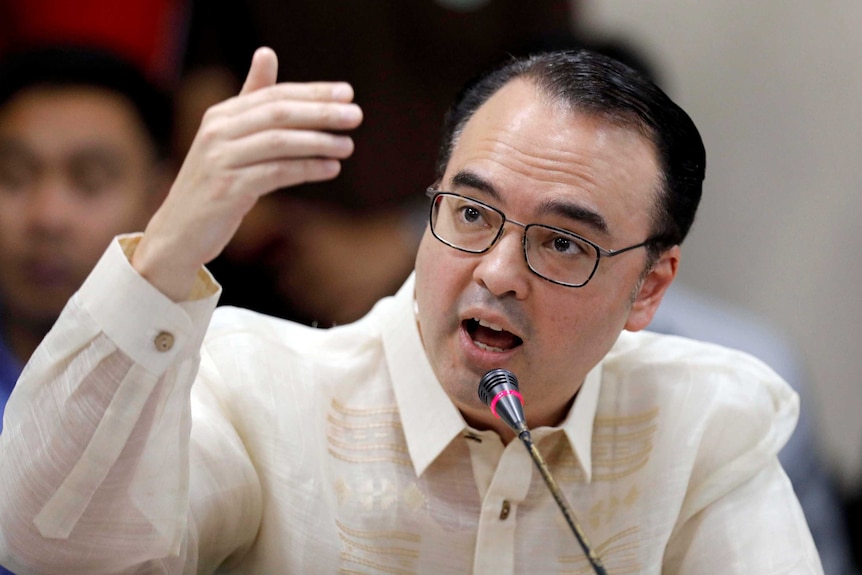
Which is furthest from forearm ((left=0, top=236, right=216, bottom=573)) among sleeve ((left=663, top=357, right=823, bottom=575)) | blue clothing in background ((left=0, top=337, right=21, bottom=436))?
blue clothing in background ((left=0, top=337, right=21, bottom=436))

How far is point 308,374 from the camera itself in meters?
Result: 1.93

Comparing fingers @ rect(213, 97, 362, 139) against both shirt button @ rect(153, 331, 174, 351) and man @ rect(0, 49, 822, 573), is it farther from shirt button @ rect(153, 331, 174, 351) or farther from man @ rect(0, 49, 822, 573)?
shirt button @ rect(153, 331, 174, 351)

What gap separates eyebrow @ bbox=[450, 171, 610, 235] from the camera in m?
1.74

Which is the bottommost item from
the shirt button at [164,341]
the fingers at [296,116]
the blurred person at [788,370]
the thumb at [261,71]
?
the blurred person at [788,370]

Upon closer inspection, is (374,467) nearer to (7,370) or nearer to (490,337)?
(490,337)

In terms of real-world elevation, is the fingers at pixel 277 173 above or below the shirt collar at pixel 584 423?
above

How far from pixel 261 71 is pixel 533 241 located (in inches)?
22.0

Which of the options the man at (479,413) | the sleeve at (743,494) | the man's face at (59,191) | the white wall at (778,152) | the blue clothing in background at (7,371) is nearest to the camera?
the man at (479,413)

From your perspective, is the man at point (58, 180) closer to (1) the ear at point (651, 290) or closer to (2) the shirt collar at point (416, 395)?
(2) the shirt collar at point (416, 395)

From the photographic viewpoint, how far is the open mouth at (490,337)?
1740 mm

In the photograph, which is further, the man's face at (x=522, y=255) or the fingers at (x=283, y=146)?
the man's face at (x=522, y=255)

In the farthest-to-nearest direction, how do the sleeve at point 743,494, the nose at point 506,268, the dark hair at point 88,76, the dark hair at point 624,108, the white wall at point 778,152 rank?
1. the white wall at point 778,152
2. the dark hair at point 88,76
3. the sleeve at point 743,494
4. the dark hair at point 624,108
5. the nose at point 506,268

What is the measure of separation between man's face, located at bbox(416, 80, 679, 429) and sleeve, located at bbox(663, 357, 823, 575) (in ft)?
1.22

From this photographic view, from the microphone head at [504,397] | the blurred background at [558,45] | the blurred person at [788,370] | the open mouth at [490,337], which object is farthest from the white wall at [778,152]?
the microphone head at [504,397]
